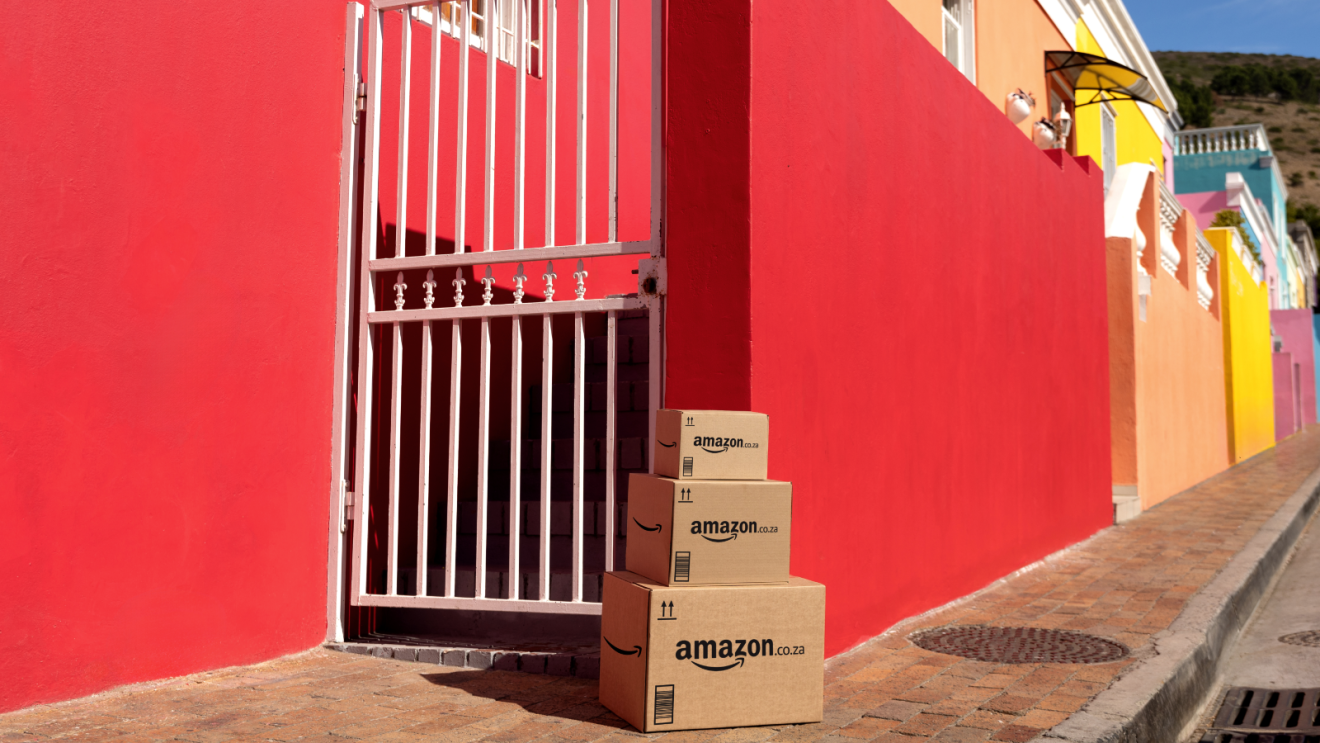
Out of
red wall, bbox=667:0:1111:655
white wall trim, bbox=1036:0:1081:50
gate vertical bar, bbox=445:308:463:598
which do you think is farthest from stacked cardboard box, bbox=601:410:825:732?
white wall trim, bbox=1036:0:1081:50

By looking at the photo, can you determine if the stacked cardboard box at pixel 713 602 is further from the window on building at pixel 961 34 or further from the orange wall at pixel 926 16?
the window on building at pixel 961 34

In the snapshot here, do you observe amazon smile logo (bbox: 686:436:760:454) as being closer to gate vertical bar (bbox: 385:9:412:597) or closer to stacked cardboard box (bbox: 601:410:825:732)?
stacked cardboard box (bbox: 601:410:825:732)

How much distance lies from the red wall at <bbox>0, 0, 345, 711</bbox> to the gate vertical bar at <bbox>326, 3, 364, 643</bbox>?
0.04m

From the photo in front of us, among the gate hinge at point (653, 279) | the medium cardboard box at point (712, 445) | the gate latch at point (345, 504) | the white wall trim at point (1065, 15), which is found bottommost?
the gate latch at point (345, 504)

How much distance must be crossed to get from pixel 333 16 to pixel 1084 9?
11225 millimetres

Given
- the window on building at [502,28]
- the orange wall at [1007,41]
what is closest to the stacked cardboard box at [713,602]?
the window on building at [502,28]

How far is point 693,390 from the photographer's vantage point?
3.86 meters

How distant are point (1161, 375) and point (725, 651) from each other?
30.9ft

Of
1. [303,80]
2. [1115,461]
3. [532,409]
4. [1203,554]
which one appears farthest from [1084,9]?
[303,80]

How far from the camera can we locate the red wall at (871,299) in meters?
3.89

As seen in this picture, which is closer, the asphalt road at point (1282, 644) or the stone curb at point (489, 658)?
the stone curb at point (489, 658)

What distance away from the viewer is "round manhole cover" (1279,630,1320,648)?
5242 mm

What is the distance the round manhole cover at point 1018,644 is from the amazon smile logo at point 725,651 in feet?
4.46

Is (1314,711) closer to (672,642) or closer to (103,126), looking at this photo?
(672,642)
